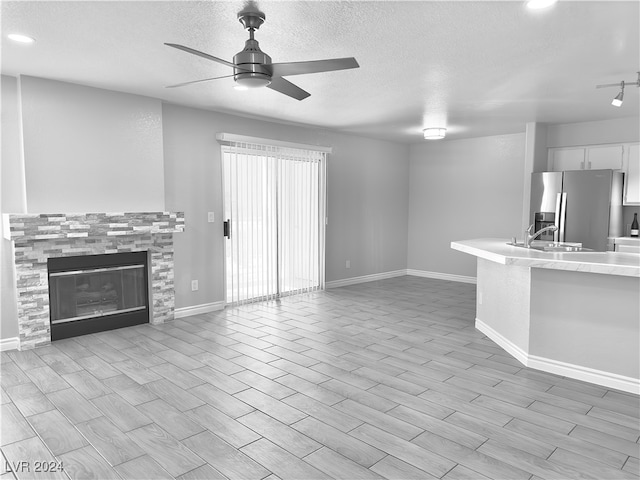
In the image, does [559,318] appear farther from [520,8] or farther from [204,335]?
[204,335]

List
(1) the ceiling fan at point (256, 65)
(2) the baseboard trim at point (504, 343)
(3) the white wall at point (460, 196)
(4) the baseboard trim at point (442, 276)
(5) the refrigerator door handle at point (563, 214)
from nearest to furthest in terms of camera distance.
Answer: (1) the ceiling fan at point (256, 65) → (2) the baseboard trim at point (504, 343) → (5) the refrigerator door handle at point (563, 214) → (3) the white wall at point (460, 196) → (4) the baseboard trim at point (442, 276)

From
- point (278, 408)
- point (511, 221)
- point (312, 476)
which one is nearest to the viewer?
point (312, 476)

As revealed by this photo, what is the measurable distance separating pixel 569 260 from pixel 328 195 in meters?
4.11

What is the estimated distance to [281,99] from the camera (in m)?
4.60

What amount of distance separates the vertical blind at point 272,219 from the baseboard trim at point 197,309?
0.19m

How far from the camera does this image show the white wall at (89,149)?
3949mm

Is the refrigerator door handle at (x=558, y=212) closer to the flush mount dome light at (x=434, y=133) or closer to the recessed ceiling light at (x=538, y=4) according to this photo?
the flush mount dome light at (x=434, y=133)

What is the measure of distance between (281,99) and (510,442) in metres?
3.77

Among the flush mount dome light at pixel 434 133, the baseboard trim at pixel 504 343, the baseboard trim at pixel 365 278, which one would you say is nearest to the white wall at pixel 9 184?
the baseboard trim at pixel 365 278

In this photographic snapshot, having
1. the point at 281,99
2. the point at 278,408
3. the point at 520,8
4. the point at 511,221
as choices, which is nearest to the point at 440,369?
the point at 278,408

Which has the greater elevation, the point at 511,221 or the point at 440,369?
the point at 511,221

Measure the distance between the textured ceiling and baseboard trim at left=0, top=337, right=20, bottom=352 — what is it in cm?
243

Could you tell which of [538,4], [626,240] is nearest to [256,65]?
[538,4]

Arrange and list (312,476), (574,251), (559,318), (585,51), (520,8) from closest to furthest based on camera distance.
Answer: (312,476) → (520,8) → (585,51) → (559,318) → (574,251)
